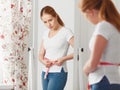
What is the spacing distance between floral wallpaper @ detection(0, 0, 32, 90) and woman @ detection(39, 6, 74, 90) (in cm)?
24

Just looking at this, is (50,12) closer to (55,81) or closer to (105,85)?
(55,81)

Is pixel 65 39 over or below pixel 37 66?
over

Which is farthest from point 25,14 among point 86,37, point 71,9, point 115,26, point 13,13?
point 115,26

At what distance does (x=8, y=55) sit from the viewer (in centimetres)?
265

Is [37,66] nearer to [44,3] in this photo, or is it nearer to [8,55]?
[8,55]

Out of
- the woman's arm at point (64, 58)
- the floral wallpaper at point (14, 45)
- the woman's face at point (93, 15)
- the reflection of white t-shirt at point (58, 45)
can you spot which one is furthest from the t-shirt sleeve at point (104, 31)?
the floral wallpaper at point (14, 45)

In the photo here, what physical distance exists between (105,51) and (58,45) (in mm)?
1066

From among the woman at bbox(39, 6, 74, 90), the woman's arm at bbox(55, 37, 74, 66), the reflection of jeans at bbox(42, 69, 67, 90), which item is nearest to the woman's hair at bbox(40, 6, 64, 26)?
the woman at bbox(39, 6, 74, 90)

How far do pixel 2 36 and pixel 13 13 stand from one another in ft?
0.87

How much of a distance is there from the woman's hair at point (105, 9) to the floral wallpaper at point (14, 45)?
144cm

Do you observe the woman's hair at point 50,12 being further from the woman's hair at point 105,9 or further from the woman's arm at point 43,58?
the woman's hair at point 105,9

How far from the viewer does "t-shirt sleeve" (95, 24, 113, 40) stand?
1.22 meters

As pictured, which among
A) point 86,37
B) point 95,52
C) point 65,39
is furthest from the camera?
point 86,37

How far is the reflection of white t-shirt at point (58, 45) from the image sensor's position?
229 cm
